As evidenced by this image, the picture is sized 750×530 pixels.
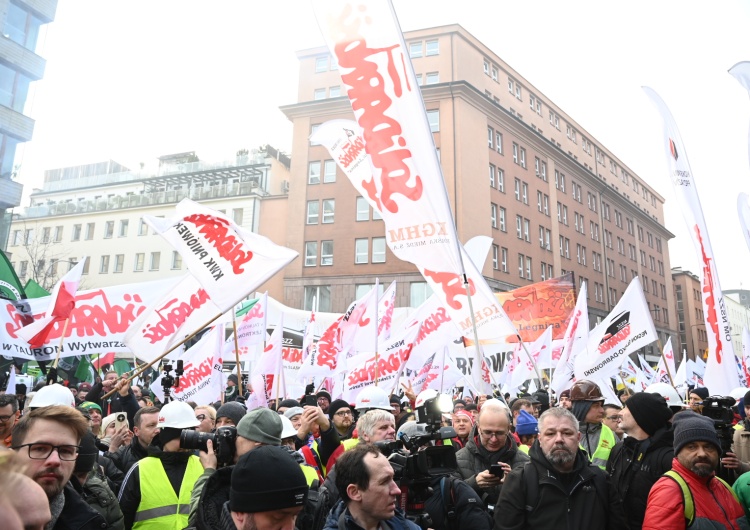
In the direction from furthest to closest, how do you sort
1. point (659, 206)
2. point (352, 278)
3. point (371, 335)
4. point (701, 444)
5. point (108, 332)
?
point (659, 206)
point (352, 278)
point (371, 335)
point (108, 332)
point (701, 444)

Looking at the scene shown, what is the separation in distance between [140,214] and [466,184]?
102 ft

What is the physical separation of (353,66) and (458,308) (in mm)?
2791

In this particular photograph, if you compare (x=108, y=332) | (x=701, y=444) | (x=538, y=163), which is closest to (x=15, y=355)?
(x=108, y=332)

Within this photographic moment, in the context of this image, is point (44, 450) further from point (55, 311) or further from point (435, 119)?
point (435, 119)

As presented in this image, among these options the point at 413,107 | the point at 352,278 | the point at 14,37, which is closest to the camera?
the point at 413,107

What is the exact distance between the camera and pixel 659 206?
85.1 meters

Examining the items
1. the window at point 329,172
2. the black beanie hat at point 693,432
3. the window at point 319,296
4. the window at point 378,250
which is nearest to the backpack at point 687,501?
the black beanie hat at point 693,432

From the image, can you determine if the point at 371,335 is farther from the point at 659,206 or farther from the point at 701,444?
the point at 659,206

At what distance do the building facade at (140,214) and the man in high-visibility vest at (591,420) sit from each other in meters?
42.2

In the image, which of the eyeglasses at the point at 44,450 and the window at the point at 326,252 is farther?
the window at the point at 326,252

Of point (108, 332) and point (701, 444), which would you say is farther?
point (108, 332)

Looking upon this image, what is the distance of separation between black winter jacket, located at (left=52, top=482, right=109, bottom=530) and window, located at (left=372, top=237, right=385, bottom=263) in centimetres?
4027

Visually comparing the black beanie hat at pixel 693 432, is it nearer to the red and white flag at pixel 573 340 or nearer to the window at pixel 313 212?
the red and white flag at pixel 573 340

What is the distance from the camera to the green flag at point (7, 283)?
36.7 ft
